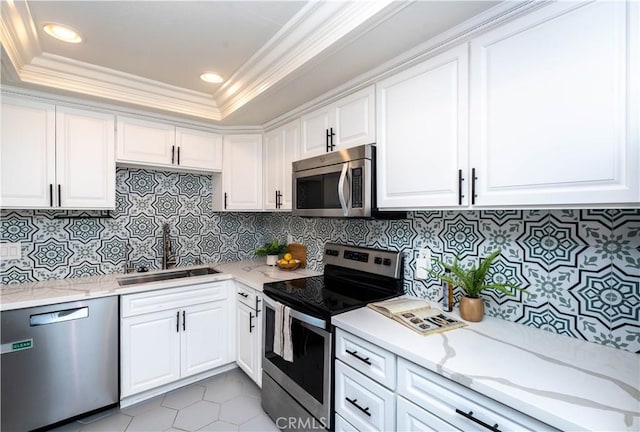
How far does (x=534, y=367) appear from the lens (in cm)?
104

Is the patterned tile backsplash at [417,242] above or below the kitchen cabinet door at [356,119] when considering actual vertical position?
below

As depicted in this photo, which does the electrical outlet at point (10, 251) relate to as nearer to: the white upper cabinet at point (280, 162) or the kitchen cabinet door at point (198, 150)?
the kitchen cabinet door at point (198, 150)

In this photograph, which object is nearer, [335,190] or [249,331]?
[335,190]

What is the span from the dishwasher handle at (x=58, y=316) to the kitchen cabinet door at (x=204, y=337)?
62 centimetres

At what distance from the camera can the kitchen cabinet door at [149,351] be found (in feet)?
6.90

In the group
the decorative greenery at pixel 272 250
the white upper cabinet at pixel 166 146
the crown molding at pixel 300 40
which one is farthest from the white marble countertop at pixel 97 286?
the crown molding at pixel 300 40

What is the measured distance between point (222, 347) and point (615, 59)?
2.88 meters

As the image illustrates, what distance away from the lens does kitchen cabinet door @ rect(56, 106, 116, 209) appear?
213cm

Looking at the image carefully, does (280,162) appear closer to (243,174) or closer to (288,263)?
(243,174)

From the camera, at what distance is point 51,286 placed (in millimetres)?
2119

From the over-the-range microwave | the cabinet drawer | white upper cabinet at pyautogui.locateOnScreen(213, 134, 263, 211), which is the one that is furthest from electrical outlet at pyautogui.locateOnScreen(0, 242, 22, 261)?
the cabinet drawer

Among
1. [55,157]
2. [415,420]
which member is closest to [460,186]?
[415,420]

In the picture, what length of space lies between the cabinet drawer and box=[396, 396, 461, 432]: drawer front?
0.02 metres

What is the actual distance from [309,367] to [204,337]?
1.20m
